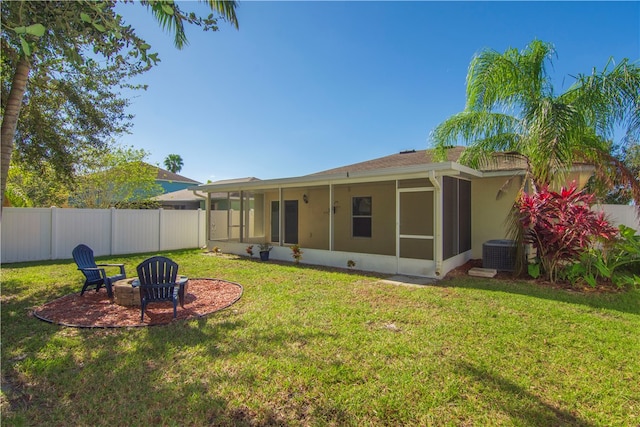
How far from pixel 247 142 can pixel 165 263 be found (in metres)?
14.1

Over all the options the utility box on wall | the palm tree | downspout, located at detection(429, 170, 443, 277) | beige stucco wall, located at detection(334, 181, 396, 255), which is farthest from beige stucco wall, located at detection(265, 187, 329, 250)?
the utility box on wall

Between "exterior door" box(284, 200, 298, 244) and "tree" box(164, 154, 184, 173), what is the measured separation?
1505 inches

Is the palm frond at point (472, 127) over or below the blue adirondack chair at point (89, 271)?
over

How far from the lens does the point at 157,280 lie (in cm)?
510

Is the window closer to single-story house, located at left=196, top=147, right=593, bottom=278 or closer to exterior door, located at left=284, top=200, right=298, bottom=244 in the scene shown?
single-story house, located at left=196, top=147, right=593, bottom=278

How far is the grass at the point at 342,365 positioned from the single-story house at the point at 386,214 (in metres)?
2.89

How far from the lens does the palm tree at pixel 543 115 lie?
23.6ft

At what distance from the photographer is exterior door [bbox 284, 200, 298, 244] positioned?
13.3m

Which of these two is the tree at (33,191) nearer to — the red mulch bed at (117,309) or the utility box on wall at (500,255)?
the red mulch bed at (117,309)

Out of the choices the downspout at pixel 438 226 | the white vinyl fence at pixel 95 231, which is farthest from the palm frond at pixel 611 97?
the white vinyl fence at pixel 95 231

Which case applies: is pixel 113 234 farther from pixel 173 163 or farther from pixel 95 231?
pixel 173 163

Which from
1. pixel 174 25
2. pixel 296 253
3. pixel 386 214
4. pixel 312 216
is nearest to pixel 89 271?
pixel 174 25

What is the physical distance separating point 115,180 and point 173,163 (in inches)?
1242

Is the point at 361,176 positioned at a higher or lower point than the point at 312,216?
higher
